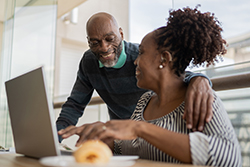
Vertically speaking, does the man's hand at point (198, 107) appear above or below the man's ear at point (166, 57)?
below

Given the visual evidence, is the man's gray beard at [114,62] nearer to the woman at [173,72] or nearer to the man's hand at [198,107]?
the woman at [173,72]

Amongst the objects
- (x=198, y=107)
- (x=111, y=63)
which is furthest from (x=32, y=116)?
(x=111, y=63)

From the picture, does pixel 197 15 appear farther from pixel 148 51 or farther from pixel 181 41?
pixel 148 51

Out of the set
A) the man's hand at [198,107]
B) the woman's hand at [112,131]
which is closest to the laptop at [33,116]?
the woman's hand at [112,131]

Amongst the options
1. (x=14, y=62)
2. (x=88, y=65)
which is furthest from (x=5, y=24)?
(x=88, y=65)

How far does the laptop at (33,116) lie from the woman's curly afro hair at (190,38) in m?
0.52

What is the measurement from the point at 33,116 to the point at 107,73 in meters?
0.89

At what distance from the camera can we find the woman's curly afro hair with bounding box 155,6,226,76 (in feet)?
3.54

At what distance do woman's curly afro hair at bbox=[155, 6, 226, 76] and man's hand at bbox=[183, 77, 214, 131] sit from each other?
195 millimetres

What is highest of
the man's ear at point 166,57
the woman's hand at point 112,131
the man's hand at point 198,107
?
the man's ear at point 166,57

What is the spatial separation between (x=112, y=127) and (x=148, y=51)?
491 mm

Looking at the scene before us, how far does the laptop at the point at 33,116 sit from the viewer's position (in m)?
0.81

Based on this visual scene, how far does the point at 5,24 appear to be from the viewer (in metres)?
2.94

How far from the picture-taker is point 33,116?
88 cm
